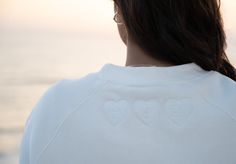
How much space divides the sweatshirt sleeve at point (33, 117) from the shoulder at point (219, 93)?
0.28 metres

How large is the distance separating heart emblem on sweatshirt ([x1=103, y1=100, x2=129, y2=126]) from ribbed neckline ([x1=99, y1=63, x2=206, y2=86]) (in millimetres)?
41

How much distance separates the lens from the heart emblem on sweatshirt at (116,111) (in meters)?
1.21

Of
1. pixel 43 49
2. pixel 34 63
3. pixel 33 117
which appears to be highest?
pixel 33 117

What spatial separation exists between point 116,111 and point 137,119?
42 mm

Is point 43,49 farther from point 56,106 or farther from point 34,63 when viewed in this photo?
point 56,106

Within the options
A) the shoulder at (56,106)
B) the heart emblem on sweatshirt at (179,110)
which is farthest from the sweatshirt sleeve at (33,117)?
the heart emblem on sweatshirt at (179,110)

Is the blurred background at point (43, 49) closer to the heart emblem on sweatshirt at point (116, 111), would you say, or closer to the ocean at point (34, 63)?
the ocean at point (34, 63)

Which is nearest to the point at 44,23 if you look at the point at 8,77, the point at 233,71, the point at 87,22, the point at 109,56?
the point at 87,22

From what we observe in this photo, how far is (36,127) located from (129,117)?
18 centimetres

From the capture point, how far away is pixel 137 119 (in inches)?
47.9

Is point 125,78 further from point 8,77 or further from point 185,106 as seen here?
point 8,77

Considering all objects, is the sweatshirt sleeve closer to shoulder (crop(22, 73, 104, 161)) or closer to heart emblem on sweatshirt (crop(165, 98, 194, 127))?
shoulder (crop(22, 73, 104, 161))

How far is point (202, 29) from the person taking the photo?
1315 mm

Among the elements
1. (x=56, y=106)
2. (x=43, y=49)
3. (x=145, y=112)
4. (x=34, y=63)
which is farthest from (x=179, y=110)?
(x=43, y=49)
